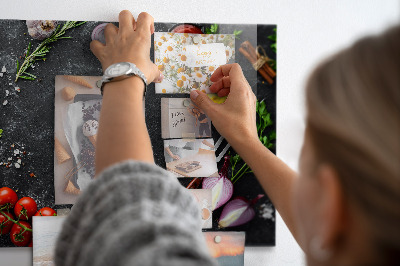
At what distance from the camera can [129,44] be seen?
31.1 inches

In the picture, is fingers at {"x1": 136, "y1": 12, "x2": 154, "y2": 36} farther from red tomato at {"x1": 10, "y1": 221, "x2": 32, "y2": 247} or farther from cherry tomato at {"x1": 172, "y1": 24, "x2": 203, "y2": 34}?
red tomato at {"x1": 10, "y1": 221, "x2": 32, "y2": 247}

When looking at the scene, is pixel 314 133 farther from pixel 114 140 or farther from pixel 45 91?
pixel 45 91

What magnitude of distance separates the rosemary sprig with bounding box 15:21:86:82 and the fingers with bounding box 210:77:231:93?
1.11 feet

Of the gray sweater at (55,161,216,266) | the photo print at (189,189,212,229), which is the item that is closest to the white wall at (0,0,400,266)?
the photo print at (189,189,212,229)

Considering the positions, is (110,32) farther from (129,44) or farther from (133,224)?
(133,224)

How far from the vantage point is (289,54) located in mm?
935

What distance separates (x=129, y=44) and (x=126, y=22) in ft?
0.23

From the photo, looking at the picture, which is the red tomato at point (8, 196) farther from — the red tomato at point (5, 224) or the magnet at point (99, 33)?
the magnet at point (99, 33)

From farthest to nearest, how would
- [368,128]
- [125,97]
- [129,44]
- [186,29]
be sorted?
[186,29] → [129,44] → [125,97] → [368,128]

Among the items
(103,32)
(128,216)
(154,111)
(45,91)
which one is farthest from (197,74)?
(128,216)

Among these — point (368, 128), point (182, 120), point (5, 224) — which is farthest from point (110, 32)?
point (368, 128)

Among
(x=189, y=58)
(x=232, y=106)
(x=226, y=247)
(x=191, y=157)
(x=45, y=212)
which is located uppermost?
(x=189, y=58)

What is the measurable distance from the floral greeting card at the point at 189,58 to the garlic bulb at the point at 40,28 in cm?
24

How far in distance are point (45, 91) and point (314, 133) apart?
2.16 feet
